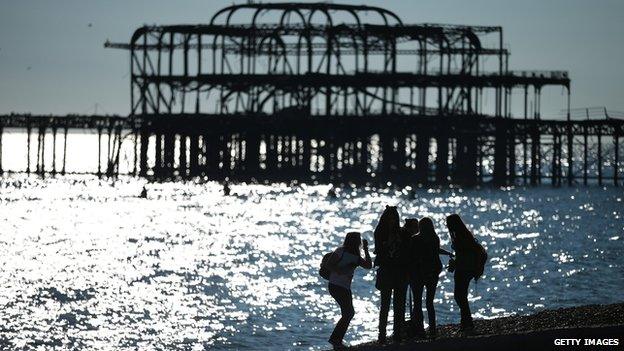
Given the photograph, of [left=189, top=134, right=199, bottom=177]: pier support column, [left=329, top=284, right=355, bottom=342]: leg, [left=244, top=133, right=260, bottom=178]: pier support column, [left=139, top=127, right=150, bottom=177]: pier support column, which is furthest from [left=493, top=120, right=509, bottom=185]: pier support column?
[left=329, top=284, right=355, bottom=342]: leg

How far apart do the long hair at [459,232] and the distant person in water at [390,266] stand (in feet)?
2.78

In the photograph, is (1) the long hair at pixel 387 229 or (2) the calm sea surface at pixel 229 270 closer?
(1) the long hair at pixel 387 229

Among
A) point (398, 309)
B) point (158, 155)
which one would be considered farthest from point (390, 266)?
point (158, 155)

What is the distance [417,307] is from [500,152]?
351 ft

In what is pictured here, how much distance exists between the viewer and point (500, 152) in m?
128

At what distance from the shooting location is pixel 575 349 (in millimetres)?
18484

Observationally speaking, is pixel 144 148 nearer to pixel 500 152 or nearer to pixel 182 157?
pixel 182 157

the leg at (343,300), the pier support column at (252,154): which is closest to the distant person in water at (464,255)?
the leg at (343,300)

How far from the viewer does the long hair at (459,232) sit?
21.8m

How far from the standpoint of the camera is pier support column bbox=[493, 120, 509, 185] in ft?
404

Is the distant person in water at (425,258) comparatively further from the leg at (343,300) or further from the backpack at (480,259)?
the leg at (343,300)

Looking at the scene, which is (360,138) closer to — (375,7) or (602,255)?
(375,7)

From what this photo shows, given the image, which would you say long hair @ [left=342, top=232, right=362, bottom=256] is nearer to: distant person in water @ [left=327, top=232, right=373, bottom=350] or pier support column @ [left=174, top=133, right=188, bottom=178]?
distant person in water @ [left=327, top=232, right=373, bottom=350]

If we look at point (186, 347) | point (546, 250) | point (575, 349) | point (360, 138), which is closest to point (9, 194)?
point (360, 138)
